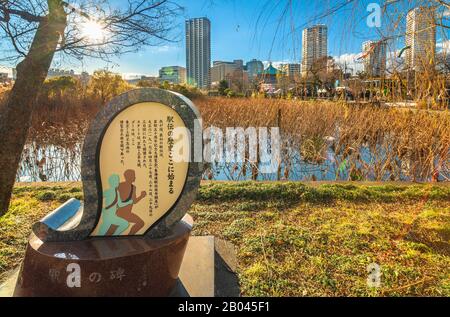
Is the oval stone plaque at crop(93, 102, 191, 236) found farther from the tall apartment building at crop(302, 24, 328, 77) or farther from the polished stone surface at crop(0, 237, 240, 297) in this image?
the tall apartment building at crop(302, 24, 328, 77)

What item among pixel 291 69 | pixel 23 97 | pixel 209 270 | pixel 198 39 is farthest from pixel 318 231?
pixel 23 97

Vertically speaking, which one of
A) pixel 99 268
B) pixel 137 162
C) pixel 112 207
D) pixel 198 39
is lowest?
pixel 99 268

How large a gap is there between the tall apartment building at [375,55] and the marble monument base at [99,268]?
5.64 feet

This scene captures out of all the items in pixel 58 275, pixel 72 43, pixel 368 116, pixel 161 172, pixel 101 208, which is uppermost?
pixel 72 43

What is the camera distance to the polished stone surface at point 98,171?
6.84 ft

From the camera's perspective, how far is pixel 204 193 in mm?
4008

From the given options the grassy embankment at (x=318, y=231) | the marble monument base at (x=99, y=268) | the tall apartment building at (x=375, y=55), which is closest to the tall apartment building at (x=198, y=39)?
the tall apartment building at (x=375, y=55)

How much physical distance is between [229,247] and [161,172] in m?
0.96

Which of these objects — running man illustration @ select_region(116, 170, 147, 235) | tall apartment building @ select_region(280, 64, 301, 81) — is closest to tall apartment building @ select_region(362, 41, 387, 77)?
tall apartment building @ select_region(280, 64, 301, 81)

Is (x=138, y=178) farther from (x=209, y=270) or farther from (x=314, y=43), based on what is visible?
(x=314, y=43)

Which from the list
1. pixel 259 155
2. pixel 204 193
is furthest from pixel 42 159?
pixel 259 155

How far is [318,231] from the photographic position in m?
2.96

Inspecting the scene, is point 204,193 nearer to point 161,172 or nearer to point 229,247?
point 229,247

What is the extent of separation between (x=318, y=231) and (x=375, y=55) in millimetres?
1506
